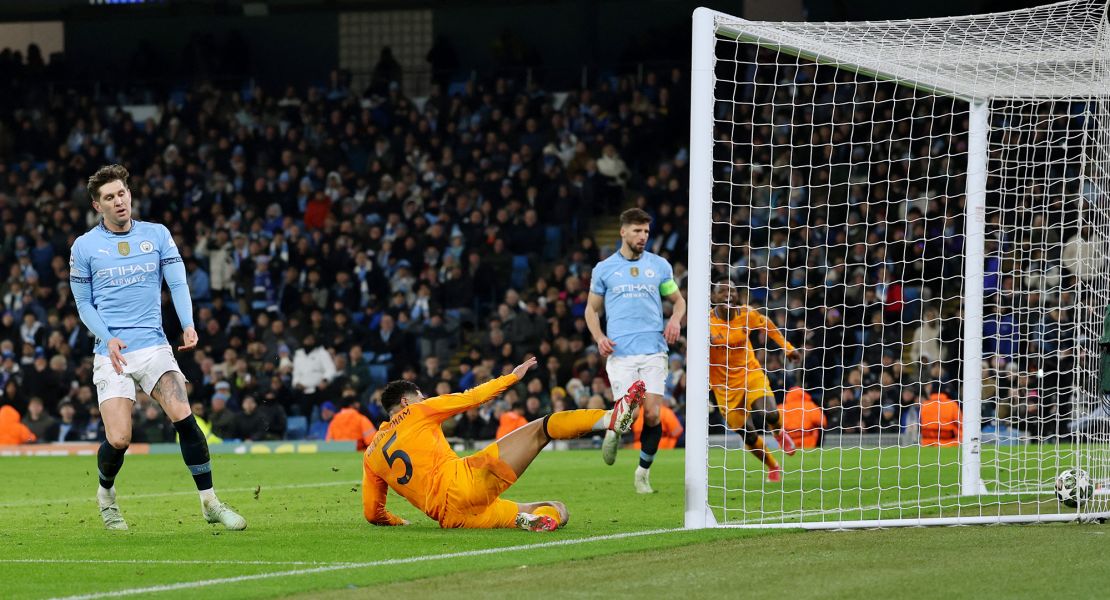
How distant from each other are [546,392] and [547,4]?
11263 millimetres

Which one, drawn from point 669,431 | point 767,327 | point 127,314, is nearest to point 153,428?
point 669,431

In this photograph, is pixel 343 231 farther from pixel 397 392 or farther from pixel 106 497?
pixel 397 392

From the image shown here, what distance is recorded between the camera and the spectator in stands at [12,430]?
881 inches

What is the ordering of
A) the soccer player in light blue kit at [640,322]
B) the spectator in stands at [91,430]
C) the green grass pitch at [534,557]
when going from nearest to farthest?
the green grass pitch at [534,557] < the soccer player in light blue kit at [640,322] < the spectator in stands at [91,430]

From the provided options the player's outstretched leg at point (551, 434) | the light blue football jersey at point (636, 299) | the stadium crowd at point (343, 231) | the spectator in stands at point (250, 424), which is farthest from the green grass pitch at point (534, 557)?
the stadium crowd at point (343, 231)

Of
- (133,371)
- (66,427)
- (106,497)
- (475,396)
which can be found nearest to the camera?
(475,396)

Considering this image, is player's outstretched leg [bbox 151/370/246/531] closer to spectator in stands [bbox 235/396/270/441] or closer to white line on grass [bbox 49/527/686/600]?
white line on grass [bbox 49/527/686/600]

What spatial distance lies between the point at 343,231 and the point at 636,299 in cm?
1451

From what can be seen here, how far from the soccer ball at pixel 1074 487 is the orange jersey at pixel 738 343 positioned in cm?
327

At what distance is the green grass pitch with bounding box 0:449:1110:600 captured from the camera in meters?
6.57

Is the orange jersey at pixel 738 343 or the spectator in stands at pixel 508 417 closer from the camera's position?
the orange jersey at pixel 738 343

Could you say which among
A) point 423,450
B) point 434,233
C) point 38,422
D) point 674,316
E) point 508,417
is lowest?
point 38,422

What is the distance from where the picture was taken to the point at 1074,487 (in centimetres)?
997

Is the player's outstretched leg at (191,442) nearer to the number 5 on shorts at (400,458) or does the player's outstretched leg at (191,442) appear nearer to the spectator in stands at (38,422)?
the number 5 on shorts at (400,458)
